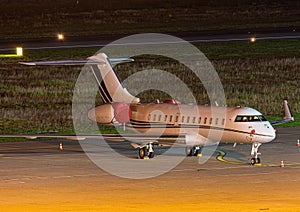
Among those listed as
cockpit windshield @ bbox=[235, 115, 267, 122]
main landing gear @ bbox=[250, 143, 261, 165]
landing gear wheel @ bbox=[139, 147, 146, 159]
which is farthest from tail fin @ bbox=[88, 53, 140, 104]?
main landing gear @ bbox=[250, 143, 261, 165]

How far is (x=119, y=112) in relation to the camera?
4359 centimetres

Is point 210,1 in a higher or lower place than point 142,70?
higher

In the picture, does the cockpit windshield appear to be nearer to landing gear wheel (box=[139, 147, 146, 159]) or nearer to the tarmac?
the tarmac

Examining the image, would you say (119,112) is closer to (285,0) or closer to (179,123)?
(179,123)

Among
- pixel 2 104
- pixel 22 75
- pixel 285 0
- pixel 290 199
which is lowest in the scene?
pixel 290 199

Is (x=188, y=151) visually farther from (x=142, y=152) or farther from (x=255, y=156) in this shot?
(x=255, y=156)

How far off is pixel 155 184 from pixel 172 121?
8.90 meters

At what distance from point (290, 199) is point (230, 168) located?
8.72m

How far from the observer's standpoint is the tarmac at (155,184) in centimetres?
2856

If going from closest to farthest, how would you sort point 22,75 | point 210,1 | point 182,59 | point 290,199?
point 290,199, point 22,75, point 182,59, point 210,1

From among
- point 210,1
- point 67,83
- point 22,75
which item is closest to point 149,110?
point 67,83

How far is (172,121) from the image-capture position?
4222 cm

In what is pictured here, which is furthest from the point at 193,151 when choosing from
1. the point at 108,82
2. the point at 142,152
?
the point at 108,82

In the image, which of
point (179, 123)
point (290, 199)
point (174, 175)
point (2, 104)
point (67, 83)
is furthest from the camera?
point (67, 83)
